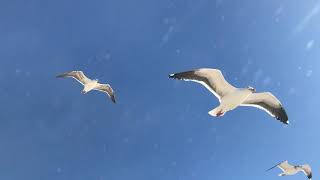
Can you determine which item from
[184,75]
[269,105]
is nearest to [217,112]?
[184,75]

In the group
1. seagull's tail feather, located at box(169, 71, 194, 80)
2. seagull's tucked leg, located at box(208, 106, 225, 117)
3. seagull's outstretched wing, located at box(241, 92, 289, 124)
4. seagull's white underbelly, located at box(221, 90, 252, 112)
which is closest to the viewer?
seagull's tail feather, located at box(169, 71, 194, 80)

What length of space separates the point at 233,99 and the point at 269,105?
7.55 ft

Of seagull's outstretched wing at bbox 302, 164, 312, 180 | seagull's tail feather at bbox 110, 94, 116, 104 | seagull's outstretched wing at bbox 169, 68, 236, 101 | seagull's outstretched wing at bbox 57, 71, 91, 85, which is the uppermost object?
seagull's outstretched wing at bbox 57, 71, 91, 85

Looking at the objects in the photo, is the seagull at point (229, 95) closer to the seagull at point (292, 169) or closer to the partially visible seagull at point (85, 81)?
the seagull at point (292, 169)

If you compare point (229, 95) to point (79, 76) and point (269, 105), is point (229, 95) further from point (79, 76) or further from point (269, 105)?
point (79, 76)

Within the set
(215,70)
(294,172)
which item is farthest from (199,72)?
(294,172)

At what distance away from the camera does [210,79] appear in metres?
23.5

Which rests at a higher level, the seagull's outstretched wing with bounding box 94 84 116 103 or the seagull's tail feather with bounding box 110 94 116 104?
the seagull's outstretched wing with bounding box 94 84 116 103

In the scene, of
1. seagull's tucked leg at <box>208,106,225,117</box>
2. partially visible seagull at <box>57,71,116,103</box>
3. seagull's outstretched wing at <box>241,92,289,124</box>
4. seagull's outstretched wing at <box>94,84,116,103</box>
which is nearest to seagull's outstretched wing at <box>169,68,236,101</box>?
seagull's tucked leg at <box>208,106,225,117</box>

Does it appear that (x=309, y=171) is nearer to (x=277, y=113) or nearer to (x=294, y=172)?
(x=294, y=172)

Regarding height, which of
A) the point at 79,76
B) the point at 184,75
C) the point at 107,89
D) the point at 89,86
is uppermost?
the point at 107,89

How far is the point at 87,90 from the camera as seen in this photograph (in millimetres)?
34906

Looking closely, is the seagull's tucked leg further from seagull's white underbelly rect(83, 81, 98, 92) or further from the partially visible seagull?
seagull's white underbelly rect(83, 81, 98, 92)

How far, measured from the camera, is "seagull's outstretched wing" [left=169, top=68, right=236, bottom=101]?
75.6 ft
